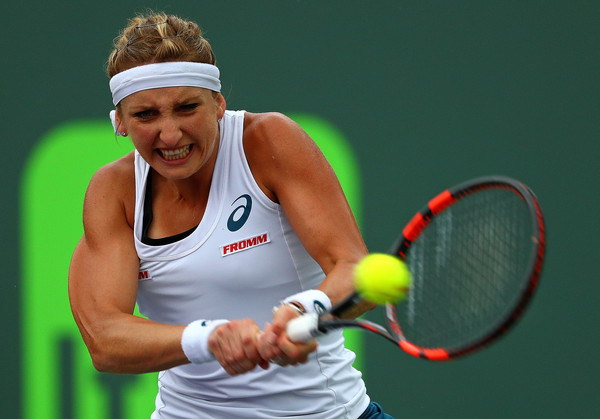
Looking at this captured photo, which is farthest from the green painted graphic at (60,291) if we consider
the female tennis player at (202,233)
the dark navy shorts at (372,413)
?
the dark navy shorts at (372,413)

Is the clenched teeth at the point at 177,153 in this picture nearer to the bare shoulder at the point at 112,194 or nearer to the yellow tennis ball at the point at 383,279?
the bare shoulder at the point at 112,194

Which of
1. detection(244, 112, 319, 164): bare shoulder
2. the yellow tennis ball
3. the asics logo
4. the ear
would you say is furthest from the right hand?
the ear

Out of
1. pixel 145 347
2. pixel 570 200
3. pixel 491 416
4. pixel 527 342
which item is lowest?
pixel 491 416

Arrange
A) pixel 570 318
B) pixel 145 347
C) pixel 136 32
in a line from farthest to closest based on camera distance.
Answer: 1. pixel 570 318
2. pixel 136 32
3. pixel 145 347

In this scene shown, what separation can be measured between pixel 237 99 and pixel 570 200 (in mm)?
1357

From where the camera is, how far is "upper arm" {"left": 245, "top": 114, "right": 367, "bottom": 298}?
92.3 inches

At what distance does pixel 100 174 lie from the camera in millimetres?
2568

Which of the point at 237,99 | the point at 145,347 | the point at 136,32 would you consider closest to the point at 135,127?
the point at 136,32

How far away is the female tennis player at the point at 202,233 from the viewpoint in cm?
235

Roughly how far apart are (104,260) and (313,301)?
63 cm

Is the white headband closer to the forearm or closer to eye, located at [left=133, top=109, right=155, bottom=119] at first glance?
eye, located at [left=133, top=109, right=155, bottom=119]

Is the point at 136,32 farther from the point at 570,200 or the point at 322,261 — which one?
the point at 570,200

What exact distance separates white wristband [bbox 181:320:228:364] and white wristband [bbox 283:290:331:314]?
172 mm

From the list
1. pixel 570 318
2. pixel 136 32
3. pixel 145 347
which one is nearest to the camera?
pixel 145 347
